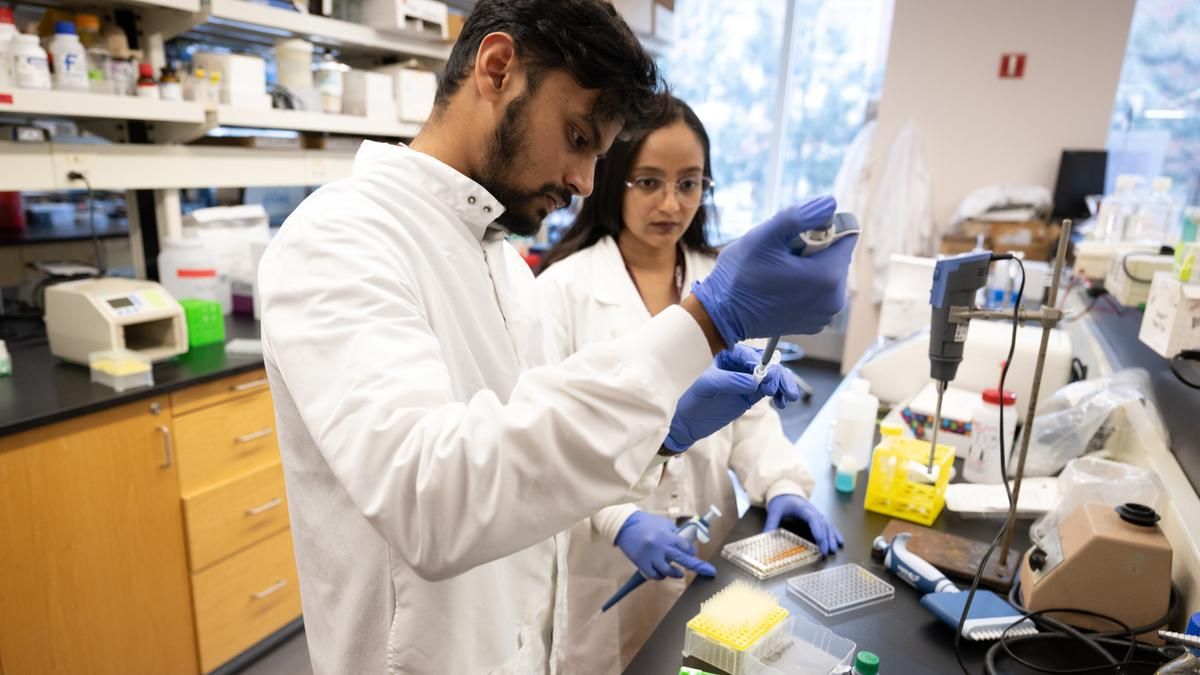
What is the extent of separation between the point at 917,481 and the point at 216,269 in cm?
220

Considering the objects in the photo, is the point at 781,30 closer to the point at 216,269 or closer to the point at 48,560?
the point at 216,269

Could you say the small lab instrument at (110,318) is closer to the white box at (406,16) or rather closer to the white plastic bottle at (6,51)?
the white plastic bottle at (6,51)

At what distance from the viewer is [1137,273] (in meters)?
1.84

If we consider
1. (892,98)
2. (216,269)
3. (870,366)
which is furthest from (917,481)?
(892,98)

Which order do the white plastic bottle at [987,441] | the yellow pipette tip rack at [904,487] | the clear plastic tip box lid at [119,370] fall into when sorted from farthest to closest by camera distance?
the clear plastic tip box lid at [119,370], the white plastic bottle at [987,441], the yellow pipette tip rack at [904,487]

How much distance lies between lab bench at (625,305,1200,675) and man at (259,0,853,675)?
0.70 ft

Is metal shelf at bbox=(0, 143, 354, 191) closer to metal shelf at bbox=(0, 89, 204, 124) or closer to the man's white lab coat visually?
metal shelf at bbox=(0, 89, 204, 124)

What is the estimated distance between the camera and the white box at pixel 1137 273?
1.79 metres

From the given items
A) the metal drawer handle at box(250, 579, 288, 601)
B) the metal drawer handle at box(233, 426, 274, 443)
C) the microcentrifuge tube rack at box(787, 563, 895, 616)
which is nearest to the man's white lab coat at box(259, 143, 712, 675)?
the microcentrifuge tube rack at box(787, 563, 895, 616)

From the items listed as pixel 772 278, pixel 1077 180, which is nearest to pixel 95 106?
pixel 772 278

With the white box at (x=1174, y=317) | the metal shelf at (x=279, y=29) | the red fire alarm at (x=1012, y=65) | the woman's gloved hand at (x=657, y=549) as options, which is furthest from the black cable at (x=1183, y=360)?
A: the red fire alarm at (x=1012, y=65)

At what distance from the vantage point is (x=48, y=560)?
63.4 inches

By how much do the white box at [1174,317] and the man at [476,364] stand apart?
87 cm

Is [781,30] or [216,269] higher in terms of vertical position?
[781,30]
